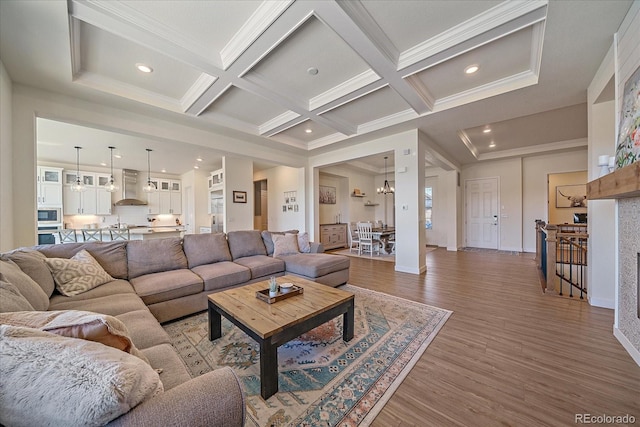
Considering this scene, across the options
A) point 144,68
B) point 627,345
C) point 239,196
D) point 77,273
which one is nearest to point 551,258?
point 627,345

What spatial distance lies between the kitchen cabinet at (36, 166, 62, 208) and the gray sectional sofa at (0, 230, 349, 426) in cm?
576

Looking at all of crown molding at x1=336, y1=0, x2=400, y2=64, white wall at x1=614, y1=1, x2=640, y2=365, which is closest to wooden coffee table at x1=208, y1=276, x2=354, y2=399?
white wall at x1=614, y1=1, x2=640, y2=365

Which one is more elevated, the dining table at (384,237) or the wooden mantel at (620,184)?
the wooden mantel at (620,184)

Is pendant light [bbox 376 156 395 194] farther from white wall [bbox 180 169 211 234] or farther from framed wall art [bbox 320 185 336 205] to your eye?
white wall [bbox 180 169 211 234]

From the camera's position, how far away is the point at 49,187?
6.22 m

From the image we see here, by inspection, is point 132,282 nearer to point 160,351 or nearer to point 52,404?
point 160,351

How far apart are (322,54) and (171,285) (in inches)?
116

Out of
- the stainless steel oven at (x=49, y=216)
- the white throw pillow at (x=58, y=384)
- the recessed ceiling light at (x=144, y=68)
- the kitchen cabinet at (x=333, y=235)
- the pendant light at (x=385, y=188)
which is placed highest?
the recessed ceiling light at (x=144, y=68)

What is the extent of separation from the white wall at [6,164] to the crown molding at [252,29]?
2.20 m

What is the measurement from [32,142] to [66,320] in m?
3.43

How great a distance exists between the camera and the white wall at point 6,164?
7.84 feet

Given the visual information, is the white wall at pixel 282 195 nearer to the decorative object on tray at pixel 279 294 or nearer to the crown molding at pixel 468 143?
the crown molding at pixel 468 143

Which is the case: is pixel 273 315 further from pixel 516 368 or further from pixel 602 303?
pixel 602 303

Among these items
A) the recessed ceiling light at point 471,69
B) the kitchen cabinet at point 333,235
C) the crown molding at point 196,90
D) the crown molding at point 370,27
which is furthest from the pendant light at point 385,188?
the crown molding at point 196,90
